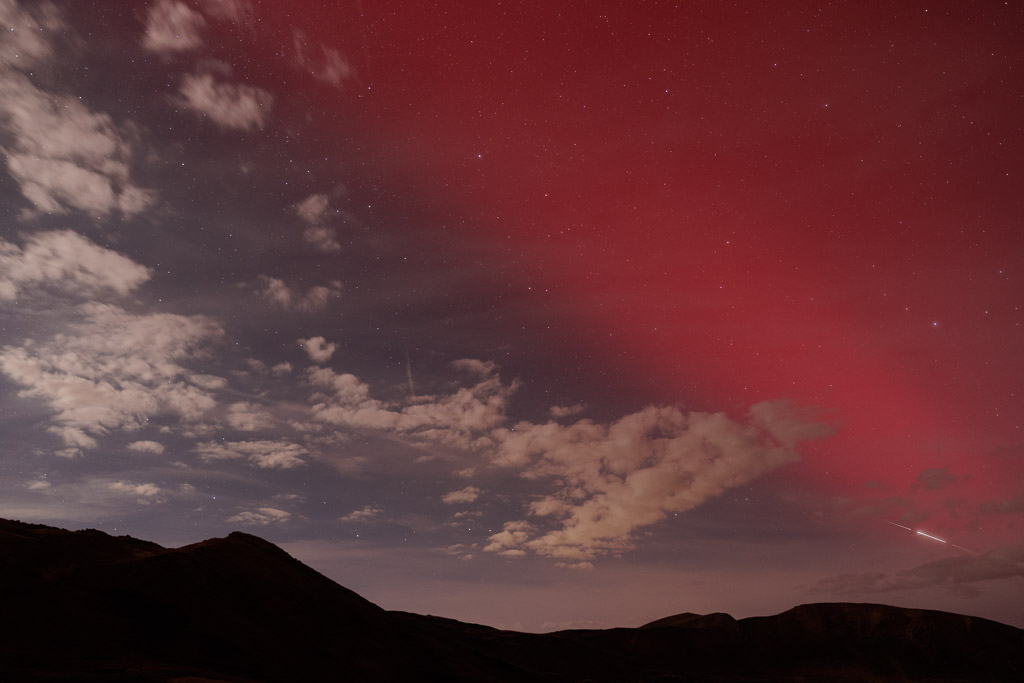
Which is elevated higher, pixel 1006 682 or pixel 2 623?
pixel 2 623

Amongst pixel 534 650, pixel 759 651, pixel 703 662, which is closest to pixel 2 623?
pixel 534 650

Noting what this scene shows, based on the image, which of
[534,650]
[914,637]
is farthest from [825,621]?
[534,650]

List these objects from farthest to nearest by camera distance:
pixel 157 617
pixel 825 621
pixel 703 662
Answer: pixel 825 621
pixel 703 662
pixel 157 617

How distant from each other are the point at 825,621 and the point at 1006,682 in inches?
1188

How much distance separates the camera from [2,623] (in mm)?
33250

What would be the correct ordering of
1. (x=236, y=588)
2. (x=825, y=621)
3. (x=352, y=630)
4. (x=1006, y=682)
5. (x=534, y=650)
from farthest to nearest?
(x=825, y=621), (x=1006, y=682), (x=534, y=650), (x=352, y=630), (x=236, y=588)

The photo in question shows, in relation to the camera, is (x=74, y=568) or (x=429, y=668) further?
(x=429, y=668)

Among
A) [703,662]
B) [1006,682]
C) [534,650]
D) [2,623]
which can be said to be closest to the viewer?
[2,623]

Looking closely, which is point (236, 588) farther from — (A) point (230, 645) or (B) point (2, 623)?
(B) point (2, 623)

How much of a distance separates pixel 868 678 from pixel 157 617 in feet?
399

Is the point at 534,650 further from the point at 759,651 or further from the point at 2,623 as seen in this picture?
the point at 2,623

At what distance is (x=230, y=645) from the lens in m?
43.3

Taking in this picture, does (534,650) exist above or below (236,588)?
below

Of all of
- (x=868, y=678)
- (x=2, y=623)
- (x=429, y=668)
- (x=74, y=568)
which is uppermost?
(x=74, y=568)
